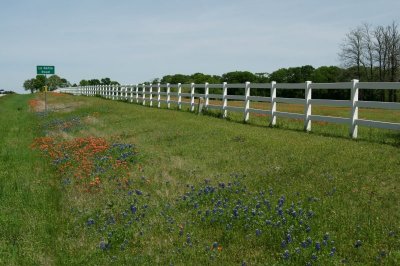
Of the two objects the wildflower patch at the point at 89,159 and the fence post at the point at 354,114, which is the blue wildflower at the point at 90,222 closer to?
the wildflower patch at the point at 89,159

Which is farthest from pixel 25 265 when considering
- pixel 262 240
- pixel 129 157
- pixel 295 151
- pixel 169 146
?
pixel 169 146

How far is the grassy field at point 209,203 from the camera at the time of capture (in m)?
5.36

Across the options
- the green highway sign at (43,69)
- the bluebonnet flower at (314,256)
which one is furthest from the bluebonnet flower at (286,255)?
the green highway sign at (43,69)

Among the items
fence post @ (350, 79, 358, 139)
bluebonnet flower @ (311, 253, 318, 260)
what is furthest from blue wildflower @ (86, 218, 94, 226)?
fence post @ (350, 79, 358, 139)

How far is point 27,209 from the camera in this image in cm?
746

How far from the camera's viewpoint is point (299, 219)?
19.1ft

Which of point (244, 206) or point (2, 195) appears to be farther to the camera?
point (2, 195)

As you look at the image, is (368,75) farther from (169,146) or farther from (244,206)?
(244,206)

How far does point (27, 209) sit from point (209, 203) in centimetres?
304

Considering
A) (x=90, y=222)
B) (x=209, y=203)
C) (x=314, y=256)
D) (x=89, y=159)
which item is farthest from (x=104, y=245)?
(x=89, y=159)

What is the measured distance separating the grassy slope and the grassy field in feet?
0.07

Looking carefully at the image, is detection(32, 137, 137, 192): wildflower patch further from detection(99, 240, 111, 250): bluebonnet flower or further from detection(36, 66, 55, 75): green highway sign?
detection(36, 66, 55, 75): green highway sign

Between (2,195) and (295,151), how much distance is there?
5918 mm

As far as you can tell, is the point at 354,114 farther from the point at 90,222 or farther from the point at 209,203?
the point at 90,222
